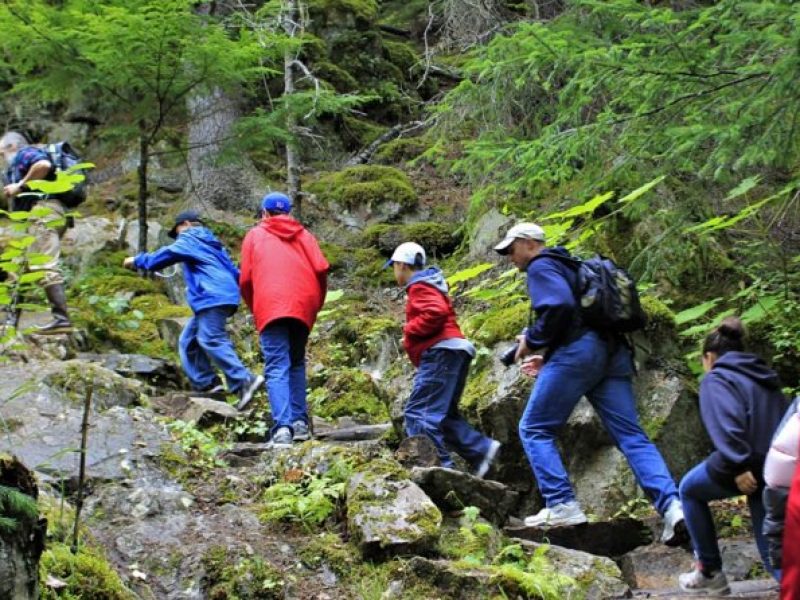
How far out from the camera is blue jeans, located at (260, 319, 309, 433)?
21.6 feet

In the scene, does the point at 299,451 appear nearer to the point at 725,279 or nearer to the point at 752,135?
the point at 752,135

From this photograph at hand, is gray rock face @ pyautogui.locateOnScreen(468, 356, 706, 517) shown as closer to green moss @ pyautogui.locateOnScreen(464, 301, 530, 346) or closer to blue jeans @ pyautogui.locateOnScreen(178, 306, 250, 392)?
green moss @ pyautogui.locateOnScreen(464, 301, 530, 346)

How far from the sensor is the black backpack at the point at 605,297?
17.6 feet

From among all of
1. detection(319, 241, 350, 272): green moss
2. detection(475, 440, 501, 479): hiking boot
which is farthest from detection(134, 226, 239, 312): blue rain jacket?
detection(319, 241, 350, 272): green moss

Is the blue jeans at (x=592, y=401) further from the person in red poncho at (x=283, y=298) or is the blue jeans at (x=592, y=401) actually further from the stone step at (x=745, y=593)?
the person in red poncho at (x=283, y=298)

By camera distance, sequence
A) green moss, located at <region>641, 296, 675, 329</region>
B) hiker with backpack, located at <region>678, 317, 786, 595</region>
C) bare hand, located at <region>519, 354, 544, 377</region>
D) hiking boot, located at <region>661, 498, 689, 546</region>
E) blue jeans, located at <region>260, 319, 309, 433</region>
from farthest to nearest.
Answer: green moss, located at <region>641, 296, 675, 329</region>
blue jeans, located at <region>260, 319, 309, 433</region>
bare hand, located at <region>519, 354, 544, 377</region>
hiking boot, located at <region>661, 498, 689, 546</region>
hiker with backpack, located at <region>678, 317, 786, 595</region>

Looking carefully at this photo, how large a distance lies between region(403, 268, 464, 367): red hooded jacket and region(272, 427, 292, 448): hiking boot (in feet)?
3.66

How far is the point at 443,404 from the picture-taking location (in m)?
6.30

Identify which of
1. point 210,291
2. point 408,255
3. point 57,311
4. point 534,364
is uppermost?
point 408,255

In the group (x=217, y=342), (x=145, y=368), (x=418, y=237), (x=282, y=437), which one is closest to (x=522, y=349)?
(x=282, y=437)

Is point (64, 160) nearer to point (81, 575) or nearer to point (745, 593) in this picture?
point (81, 575)

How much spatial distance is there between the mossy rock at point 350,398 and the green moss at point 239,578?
155 inches

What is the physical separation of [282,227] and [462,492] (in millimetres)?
2780

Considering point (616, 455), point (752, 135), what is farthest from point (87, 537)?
point (752, 135)
